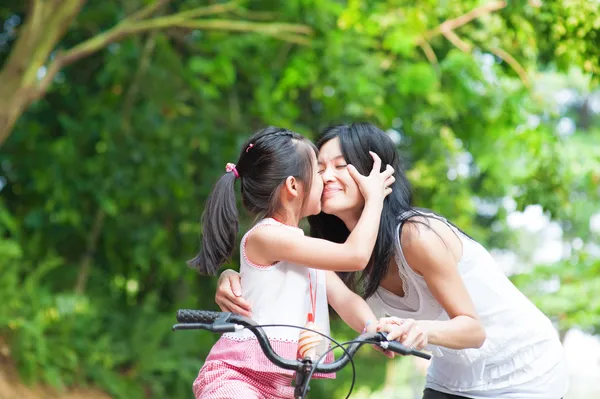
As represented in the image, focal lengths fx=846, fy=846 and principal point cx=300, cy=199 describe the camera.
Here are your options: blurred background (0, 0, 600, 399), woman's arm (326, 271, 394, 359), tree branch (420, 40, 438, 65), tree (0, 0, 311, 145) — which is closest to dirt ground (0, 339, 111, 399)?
blurred background (0, 0, 600, 399)

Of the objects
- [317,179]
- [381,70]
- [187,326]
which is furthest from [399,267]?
[381,70]

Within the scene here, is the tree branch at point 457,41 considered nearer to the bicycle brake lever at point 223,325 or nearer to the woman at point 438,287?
the woman at point 438,287

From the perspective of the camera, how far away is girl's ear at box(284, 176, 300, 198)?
2590mm

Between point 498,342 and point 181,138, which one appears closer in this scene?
point 498,342

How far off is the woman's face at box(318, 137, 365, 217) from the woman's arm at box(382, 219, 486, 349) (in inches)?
8.4

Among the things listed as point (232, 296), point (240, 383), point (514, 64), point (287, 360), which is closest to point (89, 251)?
point (514, 64)

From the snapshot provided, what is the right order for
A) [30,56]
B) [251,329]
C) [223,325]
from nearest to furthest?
[223,325] → [251,329] → [30,56]

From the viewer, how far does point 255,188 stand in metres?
2.64

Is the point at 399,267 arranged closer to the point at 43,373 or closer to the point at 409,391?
the point at 43,373

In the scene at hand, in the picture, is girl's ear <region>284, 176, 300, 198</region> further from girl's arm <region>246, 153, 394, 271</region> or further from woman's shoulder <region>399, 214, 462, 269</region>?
woman's shoulder <region>399, 214, 462, 269</region>

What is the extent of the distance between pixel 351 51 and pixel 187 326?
5.92 metres

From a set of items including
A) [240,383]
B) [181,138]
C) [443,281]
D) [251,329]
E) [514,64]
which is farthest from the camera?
[181,138]

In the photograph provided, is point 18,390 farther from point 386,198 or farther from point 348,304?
point 386,198

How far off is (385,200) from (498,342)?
58 cm
